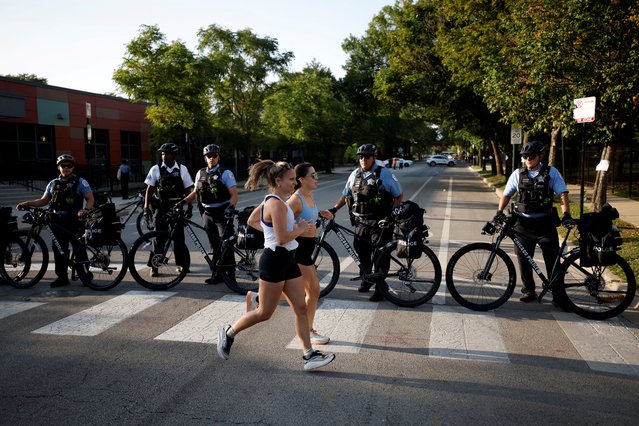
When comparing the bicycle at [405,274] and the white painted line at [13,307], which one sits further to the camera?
the bicycle at [405,274]

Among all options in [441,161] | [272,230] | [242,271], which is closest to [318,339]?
[272,230]

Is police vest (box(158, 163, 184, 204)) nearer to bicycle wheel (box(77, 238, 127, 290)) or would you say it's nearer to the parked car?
bicycle wheel (box(77, 238, 127, 290))

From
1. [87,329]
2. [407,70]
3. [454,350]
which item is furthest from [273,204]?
[407,70]

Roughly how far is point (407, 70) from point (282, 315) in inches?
920

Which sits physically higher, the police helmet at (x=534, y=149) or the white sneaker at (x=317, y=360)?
the police helmet at (x=534, y=149)

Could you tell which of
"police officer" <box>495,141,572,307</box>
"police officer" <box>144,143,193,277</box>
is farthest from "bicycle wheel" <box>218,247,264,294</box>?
"police officer" <box>495,141,572,307</box>

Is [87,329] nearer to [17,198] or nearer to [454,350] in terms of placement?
[454,350]

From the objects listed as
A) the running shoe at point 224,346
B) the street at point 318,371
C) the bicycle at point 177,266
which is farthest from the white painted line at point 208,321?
the running shoe at point 224,346

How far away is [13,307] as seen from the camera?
644cm

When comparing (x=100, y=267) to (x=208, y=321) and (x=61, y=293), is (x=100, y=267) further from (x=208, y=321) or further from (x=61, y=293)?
(x=208, y=321)

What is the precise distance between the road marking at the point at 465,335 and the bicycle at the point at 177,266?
251cm

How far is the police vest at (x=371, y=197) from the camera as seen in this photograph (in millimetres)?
6637

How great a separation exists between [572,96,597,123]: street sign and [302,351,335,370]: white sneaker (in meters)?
6.98

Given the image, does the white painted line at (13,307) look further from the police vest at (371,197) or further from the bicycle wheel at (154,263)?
the police vest at (371,197)
